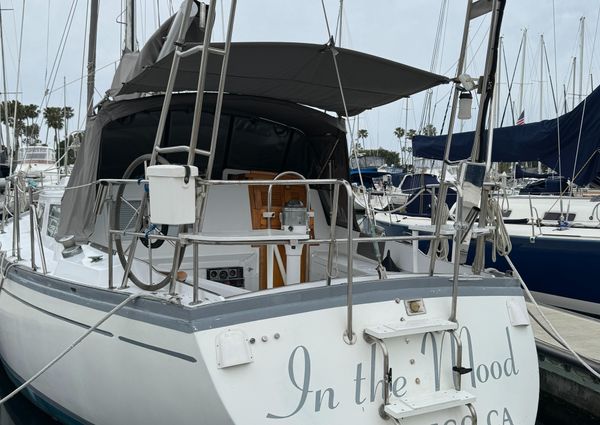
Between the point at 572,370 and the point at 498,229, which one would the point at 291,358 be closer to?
the point at 498,229

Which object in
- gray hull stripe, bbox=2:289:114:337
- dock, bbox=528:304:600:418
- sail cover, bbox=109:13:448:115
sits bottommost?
dock, bbox=528:304:600:418

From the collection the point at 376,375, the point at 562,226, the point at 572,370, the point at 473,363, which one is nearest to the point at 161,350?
the point at 376,375

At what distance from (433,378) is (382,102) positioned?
8.83 ft

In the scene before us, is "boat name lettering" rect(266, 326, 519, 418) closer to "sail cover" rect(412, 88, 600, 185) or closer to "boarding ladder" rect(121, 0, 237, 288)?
"boarding ladder" rect(121, 0, 237, 288)

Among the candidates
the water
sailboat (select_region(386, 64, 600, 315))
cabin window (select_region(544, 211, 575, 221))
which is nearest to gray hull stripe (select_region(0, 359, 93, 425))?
the water

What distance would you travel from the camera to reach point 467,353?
3.04m

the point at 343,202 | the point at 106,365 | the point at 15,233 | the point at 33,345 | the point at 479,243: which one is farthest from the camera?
the point at 343,202

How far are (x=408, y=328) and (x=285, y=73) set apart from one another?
2183mm

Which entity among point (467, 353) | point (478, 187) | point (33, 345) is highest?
point (478, 187)

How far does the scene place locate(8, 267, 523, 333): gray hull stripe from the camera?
271cm

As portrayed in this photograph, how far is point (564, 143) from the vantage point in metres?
7.61

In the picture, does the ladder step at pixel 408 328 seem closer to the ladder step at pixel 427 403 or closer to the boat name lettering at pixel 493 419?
the ladder step at pixel 427 403

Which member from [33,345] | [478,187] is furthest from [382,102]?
[33,345]

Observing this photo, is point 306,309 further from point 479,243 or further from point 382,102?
point 382,102
